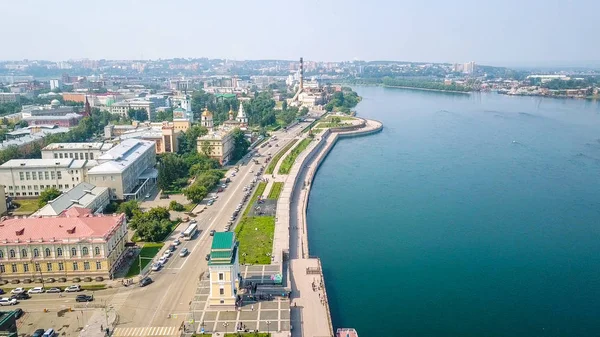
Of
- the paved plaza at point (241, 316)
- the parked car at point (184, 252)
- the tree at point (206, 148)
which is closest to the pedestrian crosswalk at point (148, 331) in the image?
the paved plaza at point (241, 316)

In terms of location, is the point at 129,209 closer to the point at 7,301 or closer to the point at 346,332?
the point at 7,301

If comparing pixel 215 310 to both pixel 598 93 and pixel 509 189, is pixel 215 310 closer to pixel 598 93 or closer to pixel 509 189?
pixel 509 189

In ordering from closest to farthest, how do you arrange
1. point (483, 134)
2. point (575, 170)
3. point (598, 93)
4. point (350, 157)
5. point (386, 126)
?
1. point (575, 170)
2. point (350, 157)
3. point (483, 134)
4. point (386, 126)
5. point (598, 93)

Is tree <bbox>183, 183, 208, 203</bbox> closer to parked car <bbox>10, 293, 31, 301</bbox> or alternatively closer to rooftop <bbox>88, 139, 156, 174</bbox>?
rooftop <bbox>88, 139, 156, 174</bbox>

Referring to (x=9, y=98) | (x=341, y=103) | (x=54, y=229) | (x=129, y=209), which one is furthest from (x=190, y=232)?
(x=9, y=98)

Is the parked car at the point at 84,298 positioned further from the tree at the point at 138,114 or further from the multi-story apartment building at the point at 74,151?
the tree at the point at 138,114

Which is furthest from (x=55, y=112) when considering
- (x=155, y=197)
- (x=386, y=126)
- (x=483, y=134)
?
(x=483, y=134)
